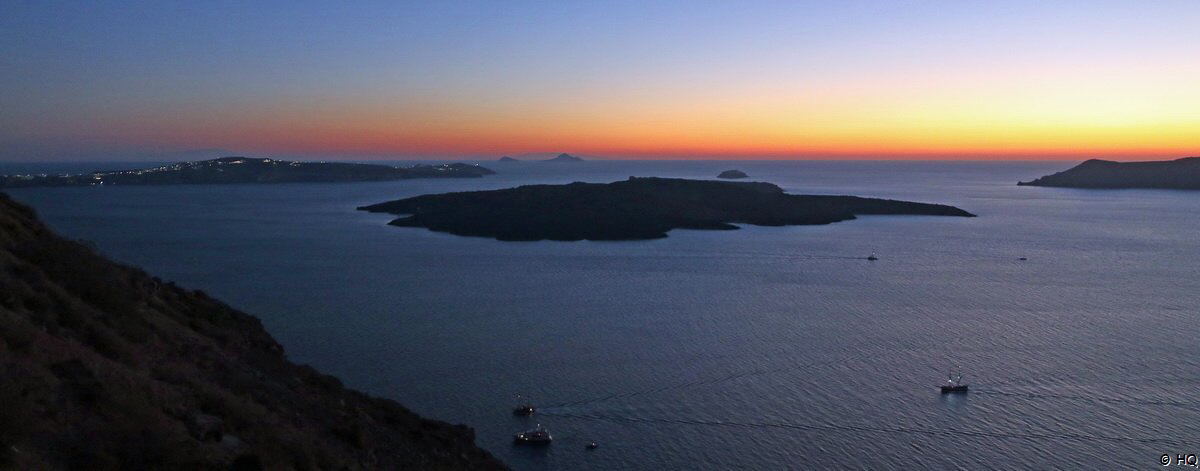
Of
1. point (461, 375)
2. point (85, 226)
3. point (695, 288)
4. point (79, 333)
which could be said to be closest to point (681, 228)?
point (695, 288)

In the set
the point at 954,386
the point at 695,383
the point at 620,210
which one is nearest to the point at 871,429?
the point at 954,386

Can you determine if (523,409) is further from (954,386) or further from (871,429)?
(954,386)

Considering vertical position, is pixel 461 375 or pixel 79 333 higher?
pixel 79 333

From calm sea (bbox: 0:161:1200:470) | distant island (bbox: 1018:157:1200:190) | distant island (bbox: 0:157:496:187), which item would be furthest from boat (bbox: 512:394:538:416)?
distant island (bbox: 1018:157:1200:190)

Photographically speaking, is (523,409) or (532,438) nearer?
(532,438)

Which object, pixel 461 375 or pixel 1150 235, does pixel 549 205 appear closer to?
pixel 1150 235

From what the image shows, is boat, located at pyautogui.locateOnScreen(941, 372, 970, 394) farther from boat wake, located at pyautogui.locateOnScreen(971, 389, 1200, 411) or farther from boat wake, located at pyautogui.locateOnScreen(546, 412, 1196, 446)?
boat wake, located at pyautogui.locateOnScreen(546, 412, 1196, 446)

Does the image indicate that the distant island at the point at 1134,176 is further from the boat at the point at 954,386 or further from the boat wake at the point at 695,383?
the boat wake at the point at 695,383
